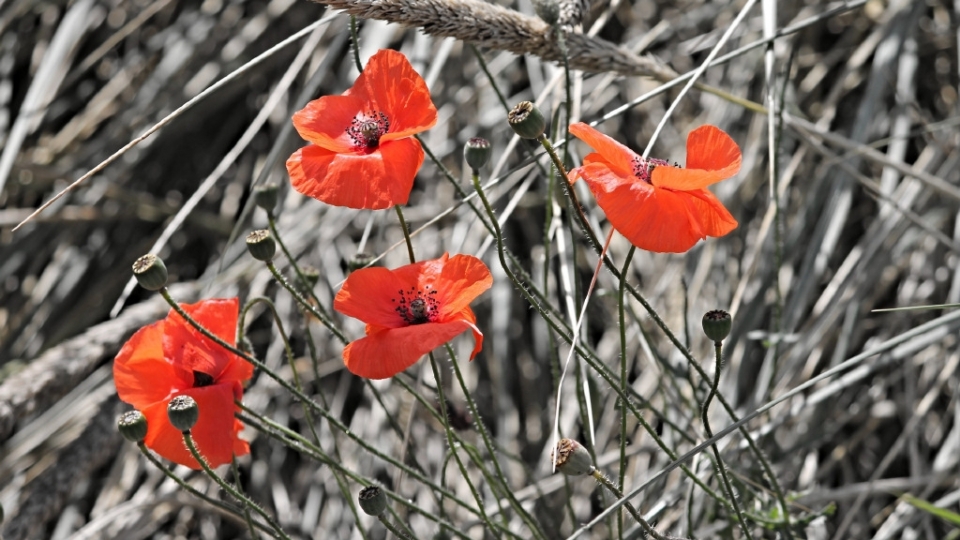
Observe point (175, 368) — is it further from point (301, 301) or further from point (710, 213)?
point (710, 213)

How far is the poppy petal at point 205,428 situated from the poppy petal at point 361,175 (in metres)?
0.28

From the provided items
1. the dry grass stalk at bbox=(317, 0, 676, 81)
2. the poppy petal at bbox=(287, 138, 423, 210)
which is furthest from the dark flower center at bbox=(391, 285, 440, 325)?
the dry grass stalk at bbox=(317, 0, 676, 81)

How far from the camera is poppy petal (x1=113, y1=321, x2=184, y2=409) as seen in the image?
50.2 inches

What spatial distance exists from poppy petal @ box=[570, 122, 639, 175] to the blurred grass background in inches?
15.6

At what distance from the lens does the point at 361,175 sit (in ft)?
3.84

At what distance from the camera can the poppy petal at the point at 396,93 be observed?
1199 millimetres

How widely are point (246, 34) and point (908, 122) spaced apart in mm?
1629

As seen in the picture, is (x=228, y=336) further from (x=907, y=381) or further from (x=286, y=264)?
(x=907, y=381)

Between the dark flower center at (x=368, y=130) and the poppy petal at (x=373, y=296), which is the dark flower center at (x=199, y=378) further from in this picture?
the dark flower center at (x=368, y=130)

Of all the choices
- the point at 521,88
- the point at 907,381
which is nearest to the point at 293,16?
the point at 521,88

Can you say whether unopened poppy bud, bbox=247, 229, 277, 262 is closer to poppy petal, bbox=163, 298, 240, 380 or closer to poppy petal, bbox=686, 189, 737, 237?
poppy petal, bbox=163, 298, 240, 380

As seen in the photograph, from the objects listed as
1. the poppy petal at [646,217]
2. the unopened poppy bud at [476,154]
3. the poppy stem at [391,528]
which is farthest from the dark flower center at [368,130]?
the poppy stem at [391,528]

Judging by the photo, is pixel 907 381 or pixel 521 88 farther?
pixel 521 88

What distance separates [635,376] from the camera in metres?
2.24
